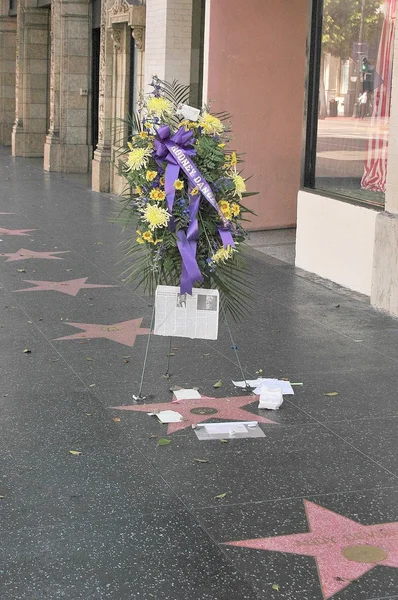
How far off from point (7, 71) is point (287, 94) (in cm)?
1831

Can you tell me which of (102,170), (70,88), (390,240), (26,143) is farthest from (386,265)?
(26,143)

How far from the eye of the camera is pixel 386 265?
9375 mm

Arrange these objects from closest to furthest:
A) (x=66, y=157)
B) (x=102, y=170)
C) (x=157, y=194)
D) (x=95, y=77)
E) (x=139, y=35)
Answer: (x=157, y=194) < (x=139, y=35) < (x=102, y=170) < (x=95, y=77) < (x=66, y=157)

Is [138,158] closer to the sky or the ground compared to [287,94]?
closer to the ground

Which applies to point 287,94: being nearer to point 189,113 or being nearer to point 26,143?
point 189,113

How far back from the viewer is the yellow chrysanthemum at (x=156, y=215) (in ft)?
20.4

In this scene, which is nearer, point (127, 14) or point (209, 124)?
point (209, 124)

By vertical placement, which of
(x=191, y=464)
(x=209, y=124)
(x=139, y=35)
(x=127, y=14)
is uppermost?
(x=127, y=14)

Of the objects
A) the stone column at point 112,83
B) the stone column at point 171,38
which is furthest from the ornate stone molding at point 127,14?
the stone column at point 171,38

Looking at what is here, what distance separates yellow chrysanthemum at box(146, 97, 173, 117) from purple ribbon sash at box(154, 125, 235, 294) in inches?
6.9

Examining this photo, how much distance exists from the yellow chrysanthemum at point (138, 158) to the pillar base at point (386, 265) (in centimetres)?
361

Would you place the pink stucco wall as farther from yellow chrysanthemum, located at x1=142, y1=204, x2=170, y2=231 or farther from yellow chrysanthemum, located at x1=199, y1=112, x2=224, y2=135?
yellow chrysanthemum, located at x1=142, y1=204, x2=170, y2=231

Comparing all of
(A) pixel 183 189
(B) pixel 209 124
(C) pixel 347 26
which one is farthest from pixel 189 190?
(C) pixel 347 26

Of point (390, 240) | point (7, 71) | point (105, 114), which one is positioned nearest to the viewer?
point (390, 240)
